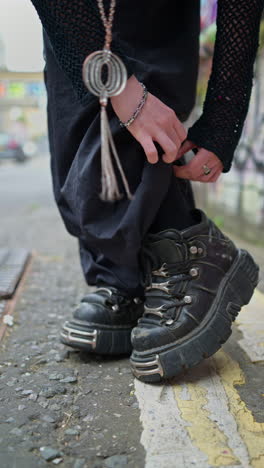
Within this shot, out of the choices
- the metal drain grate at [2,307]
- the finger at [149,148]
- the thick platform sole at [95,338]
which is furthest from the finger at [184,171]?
the metal drain grate at [2,307]

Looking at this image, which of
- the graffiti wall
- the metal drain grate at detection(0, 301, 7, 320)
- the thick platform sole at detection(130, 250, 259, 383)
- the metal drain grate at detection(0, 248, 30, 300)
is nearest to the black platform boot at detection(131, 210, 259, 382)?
the thick platform sole at detection(130, 250, 259, 383)

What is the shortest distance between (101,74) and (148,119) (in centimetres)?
11

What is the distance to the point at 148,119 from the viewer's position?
0.79m

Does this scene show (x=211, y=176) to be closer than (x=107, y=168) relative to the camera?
No

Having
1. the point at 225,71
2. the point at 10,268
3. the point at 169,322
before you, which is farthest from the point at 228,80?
the point at 10,268

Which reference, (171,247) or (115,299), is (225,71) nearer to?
(171,247)

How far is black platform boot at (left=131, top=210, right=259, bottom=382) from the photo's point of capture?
818 mm

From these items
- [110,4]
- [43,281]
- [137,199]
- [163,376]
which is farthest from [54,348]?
[110,4]

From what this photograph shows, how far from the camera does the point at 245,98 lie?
2.98 ft

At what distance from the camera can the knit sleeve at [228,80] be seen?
869mm

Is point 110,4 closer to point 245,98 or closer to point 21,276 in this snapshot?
point 245,98

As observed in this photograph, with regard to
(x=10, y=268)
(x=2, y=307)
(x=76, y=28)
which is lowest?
(x=10, y=268)

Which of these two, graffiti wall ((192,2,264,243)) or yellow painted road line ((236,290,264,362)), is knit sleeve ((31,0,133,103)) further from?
graffiti wall ((192,2,264,243))

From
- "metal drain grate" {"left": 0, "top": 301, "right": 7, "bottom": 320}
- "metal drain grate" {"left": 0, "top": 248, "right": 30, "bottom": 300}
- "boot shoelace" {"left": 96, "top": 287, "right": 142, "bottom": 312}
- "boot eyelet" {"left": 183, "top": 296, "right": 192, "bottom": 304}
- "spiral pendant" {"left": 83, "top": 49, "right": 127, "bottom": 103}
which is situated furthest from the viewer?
"metal drain grate" {"left": 0, "top": 248, "right": 30, "bottom": 300}
